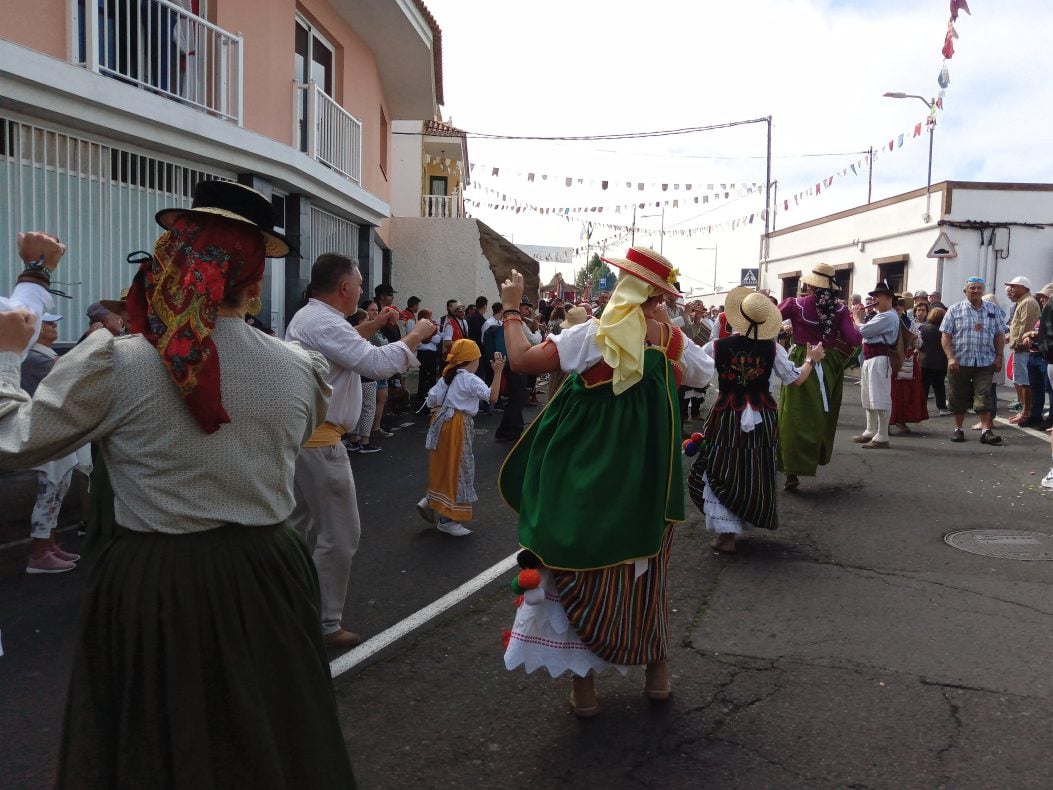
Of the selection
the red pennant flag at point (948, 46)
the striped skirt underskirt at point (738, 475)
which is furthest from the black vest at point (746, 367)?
the red pennant flag at point (948, 46)

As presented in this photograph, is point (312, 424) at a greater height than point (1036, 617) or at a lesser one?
greater

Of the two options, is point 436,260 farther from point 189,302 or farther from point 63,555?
point 189,302

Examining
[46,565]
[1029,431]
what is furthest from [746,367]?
[1029,431]

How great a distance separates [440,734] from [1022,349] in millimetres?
11335

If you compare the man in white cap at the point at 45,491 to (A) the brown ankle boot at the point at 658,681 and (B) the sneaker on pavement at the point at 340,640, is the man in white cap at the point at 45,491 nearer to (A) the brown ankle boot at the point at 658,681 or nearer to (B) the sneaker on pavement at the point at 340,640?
(B) the sneaker on pavement at the point at 340,640

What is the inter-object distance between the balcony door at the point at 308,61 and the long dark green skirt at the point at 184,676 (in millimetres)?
11398

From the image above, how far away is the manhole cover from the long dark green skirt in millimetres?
5415

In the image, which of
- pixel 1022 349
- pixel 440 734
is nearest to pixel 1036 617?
pixel 440 734

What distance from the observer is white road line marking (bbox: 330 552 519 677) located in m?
4.18

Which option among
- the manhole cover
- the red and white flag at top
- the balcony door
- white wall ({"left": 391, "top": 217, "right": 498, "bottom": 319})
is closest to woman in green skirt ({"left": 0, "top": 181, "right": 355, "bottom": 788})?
the manhole cover

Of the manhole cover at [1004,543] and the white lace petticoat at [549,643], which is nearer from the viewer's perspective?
the white lace petticoat at [549,643]

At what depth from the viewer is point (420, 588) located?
5.32m

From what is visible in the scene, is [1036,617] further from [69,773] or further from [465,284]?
[465,284]

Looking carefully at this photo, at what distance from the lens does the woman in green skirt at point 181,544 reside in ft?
6.67
